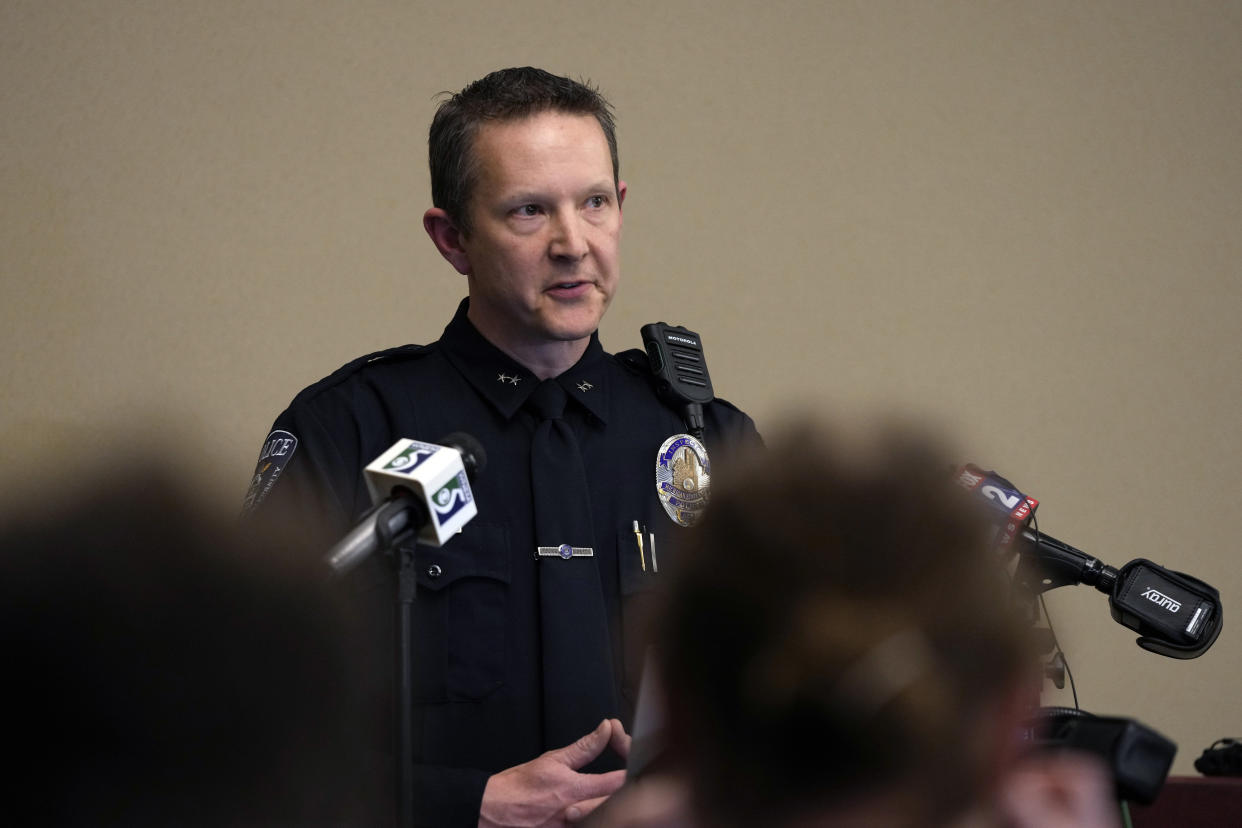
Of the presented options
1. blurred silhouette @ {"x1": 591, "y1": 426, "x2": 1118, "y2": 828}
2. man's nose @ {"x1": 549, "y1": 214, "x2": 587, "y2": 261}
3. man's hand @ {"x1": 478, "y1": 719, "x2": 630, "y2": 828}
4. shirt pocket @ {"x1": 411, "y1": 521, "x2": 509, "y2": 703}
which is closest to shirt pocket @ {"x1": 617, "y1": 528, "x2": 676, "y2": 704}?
shirt pocket @ {"x1": 411, "y1": 521, "x2": 509, "y2": 703}

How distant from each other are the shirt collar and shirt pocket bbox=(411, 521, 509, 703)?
0.20m

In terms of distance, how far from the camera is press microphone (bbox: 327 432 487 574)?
99 centimetres

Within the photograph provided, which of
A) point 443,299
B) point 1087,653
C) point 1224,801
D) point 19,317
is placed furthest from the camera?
point 1087,653

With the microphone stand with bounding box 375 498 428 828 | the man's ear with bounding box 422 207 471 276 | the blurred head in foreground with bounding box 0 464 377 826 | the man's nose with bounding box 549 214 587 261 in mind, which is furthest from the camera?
the man's ear with bounding box 422 207 471 276

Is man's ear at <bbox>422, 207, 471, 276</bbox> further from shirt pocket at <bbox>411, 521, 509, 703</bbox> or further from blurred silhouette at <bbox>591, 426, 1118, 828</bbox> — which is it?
blurred silhouette at <bbox>591, 426, 1118, 828</bbox>

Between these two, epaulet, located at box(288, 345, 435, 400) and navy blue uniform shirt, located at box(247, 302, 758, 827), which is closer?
navy blue uniform shirt, located at box(247, 302, 758, 827)

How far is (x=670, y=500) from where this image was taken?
173 cm

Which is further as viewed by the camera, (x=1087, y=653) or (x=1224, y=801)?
(x=1087, y=653)

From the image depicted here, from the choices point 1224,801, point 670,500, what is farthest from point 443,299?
point 1224,801

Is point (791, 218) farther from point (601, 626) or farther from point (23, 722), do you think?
point (23, 722)

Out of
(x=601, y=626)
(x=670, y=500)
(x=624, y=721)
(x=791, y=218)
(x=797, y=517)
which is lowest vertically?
(x=624, y=721)

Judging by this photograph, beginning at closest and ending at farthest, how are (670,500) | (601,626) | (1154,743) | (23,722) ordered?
(23,722) → (1154,743) → (601,626) → (670,500)

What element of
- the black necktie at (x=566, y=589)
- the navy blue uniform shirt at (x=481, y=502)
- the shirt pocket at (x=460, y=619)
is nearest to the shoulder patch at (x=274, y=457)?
the navy blue uniform shirt at (x=481, y=502)

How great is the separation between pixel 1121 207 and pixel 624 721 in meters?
2.25
